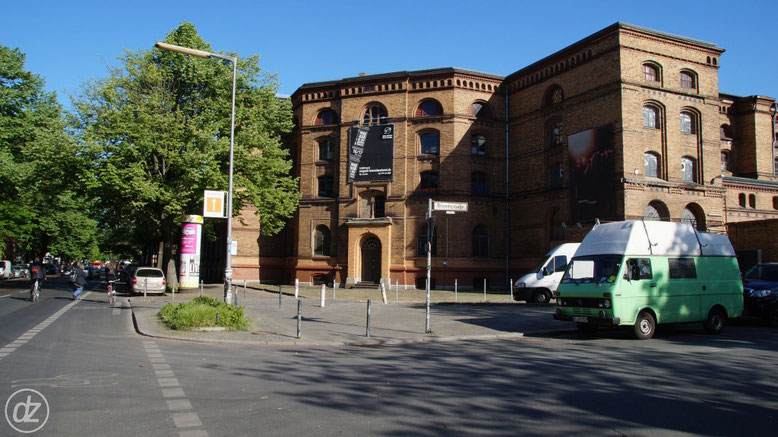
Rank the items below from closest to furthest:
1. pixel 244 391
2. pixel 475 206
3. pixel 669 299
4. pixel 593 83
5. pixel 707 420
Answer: pixel 707 420
pixel 244 391
pixel 669 299
pixel 593 83
pixel 475 206

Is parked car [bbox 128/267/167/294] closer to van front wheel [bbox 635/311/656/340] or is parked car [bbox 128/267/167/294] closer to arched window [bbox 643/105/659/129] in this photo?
van front wheel [bbox 635/311/656/340]

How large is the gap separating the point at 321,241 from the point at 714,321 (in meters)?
27.6

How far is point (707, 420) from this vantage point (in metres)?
6.14

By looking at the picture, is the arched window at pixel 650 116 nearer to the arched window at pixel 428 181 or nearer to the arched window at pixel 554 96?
the arched window at pixel 554 96

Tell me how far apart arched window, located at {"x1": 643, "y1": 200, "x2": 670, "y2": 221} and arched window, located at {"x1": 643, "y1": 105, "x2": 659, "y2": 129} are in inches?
167

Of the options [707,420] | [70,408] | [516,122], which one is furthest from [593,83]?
[70,408]

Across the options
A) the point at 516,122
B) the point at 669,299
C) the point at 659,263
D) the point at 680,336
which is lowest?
the point at 680,336

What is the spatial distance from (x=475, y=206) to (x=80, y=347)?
28015 millimetres

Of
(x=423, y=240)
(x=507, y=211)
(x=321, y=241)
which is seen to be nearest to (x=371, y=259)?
(x=423, y=240)

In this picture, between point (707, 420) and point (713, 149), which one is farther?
point (713, 149)

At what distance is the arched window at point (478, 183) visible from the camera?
36.5m

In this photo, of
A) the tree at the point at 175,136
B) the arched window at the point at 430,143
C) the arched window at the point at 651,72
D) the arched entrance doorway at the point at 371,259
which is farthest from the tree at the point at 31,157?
the arched window at the point at 651,72

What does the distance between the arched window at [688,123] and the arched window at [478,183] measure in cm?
1227

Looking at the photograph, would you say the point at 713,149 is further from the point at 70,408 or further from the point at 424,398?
the point at 70,408
